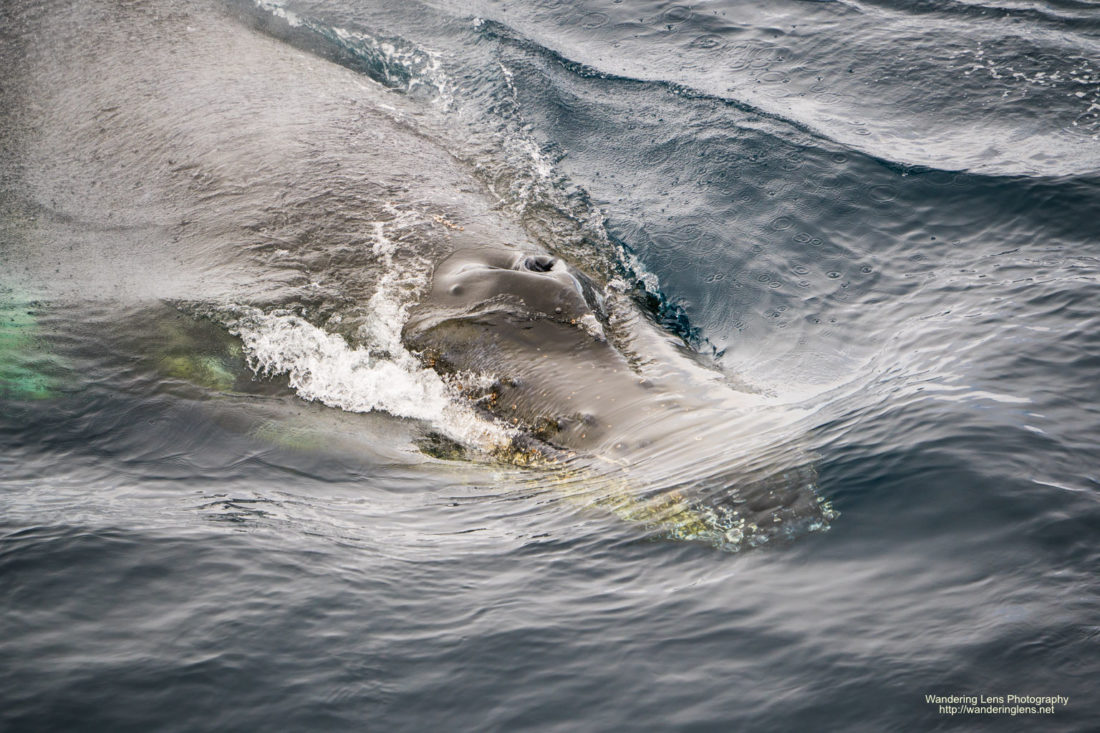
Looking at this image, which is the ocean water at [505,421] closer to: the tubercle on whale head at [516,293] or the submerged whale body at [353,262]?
the submerged whale body at [353,262]

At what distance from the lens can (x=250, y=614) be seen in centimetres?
557

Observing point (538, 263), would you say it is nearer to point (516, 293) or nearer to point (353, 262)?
point (516, 293)

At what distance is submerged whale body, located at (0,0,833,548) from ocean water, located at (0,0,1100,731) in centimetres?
5

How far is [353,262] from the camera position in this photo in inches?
344

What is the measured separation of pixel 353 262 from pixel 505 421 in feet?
8.22

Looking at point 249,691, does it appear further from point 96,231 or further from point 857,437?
point 96,231

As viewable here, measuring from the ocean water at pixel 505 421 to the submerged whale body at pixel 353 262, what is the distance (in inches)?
2.1

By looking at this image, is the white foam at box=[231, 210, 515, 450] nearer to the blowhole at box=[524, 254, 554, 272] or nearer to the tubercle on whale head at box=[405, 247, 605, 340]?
the tubercle on whale head at box=[405, 247, 605, 340]

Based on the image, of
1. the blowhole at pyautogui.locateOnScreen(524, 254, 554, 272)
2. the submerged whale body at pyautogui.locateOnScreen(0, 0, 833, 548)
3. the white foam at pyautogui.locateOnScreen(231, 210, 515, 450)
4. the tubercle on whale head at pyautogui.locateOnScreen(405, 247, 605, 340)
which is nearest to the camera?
the submerged whale body at pyautogui.locateOnScreen(0, 0, 833, 548)

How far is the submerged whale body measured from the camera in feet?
21.3

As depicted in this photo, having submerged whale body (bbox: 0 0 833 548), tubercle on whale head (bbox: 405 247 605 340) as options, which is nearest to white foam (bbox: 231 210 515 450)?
submerged whale body (bbox: 0 0 833 548)

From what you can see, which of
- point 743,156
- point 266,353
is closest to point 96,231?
point 266,353

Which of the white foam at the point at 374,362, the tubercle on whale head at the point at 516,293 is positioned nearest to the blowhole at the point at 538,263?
the tubercle on whale head at the point at 516,293

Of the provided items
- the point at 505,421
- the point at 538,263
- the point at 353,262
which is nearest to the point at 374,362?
the point at 353,262
